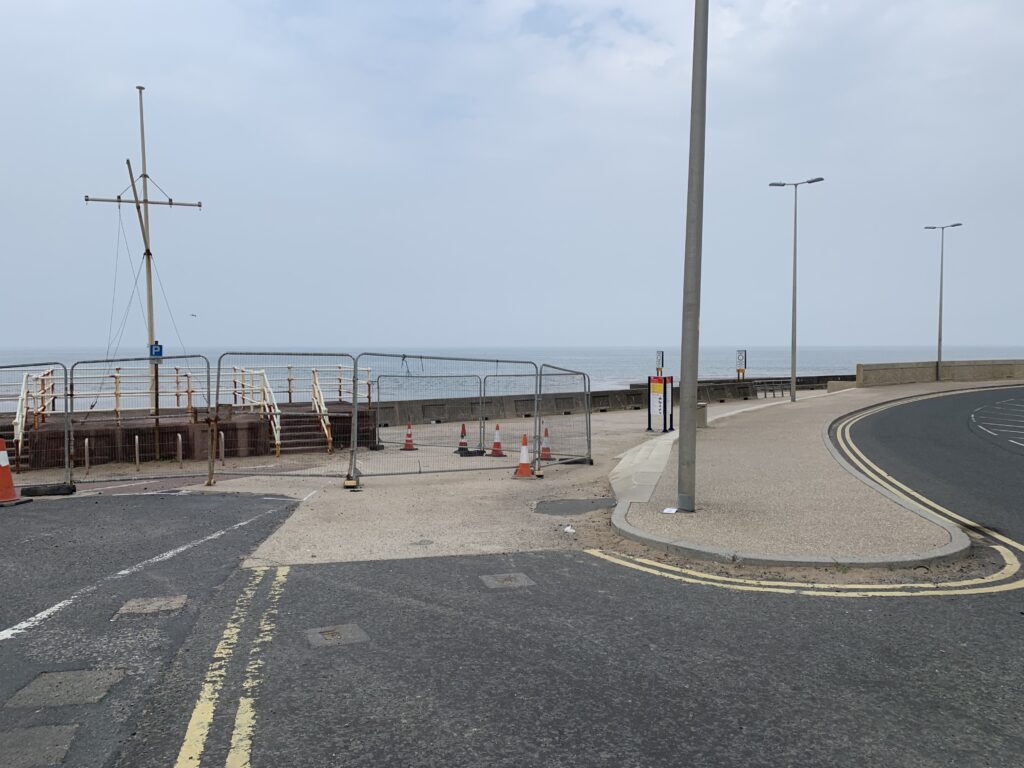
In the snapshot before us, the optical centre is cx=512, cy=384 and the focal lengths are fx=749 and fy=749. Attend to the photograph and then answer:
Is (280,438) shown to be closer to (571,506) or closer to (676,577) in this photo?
(571,506)

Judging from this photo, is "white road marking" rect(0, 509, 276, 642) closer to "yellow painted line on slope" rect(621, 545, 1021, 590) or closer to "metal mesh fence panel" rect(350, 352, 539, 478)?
"metal mesh fence panel" rect(350, 352, 539, 478)

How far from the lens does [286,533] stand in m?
8.23

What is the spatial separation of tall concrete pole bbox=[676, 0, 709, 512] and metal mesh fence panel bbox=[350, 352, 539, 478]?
15.2 ft

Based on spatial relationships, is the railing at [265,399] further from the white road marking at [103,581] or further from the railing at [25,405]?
the white road marking at [103,581]

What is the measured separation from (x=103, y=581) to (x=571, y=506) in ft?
18.0

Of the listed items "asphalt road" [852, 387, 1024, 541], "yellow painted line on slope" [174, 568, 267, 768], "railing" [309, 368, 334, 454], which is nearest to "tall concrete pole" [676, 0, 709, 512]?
"asphalt road" [852, 387, 1024, 541]

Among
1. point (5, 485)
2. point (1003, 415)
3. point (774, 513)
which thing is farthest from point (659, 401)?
point (5, 485)

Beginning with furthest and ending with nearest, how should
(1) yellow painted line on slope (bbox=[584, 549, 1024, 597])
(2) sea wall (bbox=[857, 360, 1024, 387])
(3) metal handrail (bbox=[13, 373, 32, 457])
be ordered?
(2) sea wall (bbox=[857, 360, 1024, 387]) < (3) metal handrail (bbox=[13, 373, 32, 457]) < (1) yellow painted line on slope (bbox=[584, 549, 1024, 597])

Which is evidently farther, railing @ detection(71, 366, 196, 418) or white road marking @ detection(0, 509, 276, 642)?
railing @ detection(71, 366, 196, 418)

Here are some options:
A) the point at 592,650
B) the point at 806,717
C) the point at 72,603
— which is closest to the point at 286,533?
the point at 72,603

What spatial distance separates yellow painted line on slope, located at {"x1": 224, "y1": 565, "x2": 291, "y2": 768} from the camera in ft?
11.1

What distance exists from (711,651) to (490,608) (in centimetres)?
166

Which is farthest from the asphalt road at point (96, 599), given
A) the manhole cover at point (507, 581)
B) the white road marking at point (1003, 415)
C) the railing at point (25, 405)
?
the white road marking at point (1003, 415)

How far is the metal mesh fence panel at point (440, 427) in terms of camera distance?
14.8 meters
